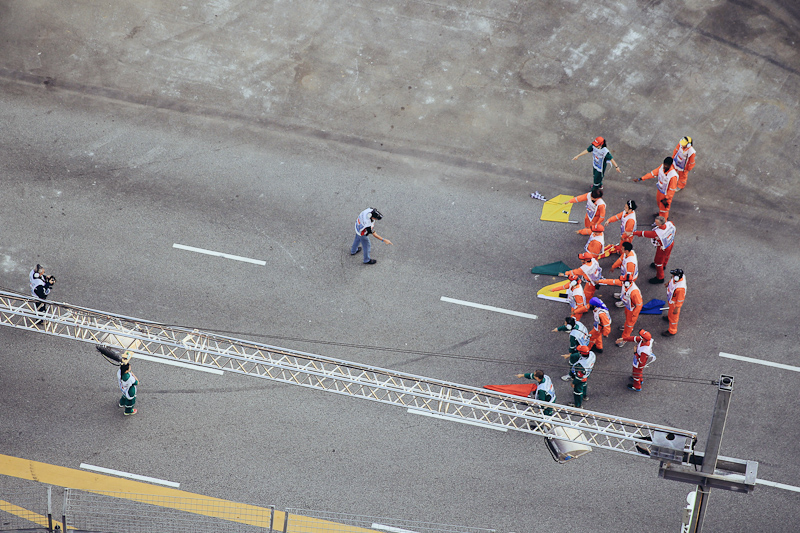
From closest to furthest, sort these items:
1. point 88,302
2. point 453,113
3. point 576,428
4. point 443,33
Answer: point 576,428
point 88,302
point 453,113
point 443,33

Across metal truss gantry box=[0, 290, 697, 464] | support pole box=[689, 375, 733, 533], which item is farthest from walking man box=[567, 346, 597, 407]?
support pole box=[689, 375, 733, 533]

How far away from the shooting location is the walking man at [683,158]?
1856cm

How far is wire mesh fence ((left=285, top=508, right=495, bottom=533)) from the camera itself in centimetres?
1511

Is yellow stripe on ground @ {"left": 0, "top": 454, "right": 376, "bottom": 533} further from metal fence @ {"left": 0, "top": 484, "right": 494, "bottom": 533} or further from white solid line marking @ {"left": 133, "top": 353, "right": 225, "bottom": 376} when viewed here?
white solid line marking @ {"left": 133, "top": 353, "right": 225, "bottom": 376}

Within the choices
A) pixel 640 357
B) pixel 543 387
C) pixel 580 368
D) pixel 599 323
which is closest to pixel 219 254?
pixel 543 387

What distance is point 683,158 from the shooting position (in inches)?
739

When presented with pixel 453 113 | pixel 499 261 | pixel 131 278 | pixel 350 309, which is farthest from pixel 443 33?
pixel 131 278

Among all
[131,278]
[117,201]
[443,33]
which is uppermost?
[443,33]

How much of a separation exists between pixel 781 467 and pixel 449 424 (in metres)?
6.05

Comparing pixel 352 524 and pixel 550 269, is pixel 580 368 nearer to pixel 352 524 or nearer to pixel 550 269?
pixel 550 269

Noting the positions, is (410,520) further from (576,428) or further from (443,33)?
(443,33)

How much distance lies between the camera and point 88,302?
1761 cm

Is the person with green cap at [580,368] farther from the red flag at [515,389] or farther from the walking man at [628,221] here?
the walking man at [628,221]

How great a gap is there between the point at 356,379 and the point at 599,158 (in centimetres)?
798
